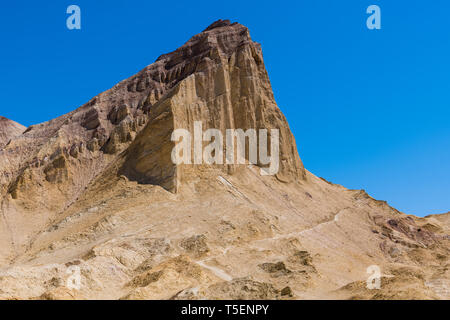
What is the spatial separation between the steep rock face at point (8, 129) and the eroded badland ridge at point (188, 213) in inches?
302

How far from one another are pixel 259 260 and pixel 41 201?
847 inches

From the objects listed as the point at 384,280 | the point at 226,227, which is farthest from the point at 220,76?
the point at 384,280

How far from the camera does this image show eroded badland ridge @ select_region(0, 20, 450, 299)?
23.5 meters

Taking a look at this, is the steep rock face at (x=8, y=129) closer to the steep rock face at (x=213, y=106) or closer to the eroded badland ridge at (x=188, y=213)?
the eroded badland ridge at (x=188, y=213)

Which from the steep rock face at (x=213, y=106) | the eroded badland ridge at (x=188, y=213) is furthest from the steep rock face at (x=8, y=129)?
the steep rock face at (x=213, y=106)

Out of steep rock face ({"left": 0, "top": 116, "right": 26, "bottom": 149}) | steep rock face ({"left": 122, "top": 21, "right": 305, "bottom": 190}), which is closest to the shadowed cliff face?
steep rock face ({"left": 122, "top": 21, "right": 305, "bottom": 190})

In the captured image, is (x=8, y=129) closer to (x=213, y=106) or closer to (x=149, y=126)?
(x=149, y=126)

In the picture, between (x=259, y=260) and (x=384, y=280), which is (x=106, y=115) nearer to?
(x=259, y=260)

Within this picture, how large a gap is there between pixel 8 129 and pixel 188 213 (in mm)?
40696

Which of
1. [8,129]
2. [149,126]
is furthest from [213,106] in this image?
[8,129]

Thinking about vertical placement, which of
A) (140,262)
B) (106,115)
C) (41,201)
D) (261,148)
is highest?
(106,115)

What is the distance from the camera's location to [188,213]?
3278 cm

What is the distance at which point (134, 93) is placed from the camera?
51.3 m

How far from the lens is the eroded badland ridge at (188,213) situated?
23.5m
